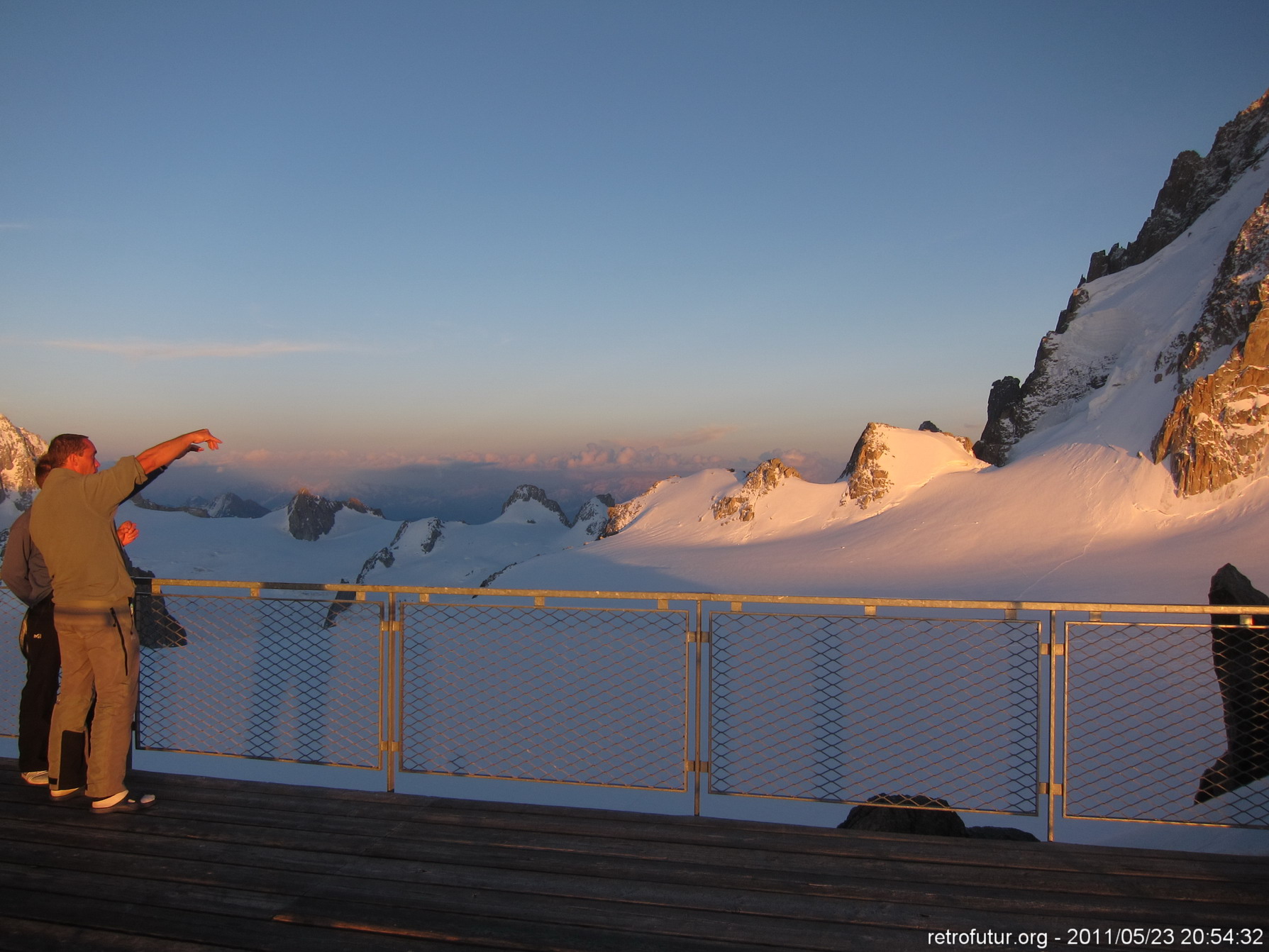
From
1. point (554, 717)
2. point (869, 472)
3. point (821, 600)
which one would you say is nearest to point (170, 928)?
point (821, 600)

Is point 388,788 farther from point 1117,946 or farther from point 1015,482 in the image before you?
point 1015,482

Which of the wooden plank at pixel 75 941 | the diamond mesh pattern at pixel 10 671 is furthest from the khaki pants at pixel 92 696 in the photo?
the diamond mesh pattern at pixel 10 671

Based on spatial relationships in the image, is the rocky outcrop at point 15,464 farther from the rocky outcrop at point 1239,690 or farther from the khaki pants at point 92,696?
the rocky outcrop at point 1239,690

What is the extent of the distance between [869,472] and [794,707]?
24.5 meters

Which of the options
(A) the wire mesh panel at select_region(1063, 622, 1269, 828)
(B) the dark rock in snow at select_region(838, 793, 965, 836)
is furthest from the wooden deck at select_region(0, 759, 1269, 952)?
(B) the dark rock in snow at select_region(838, 793, 965, 836)

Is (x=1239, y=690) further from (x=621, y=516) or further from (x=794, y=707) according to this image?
(x=621, y=516)

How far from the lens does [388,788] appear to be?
3.77 m

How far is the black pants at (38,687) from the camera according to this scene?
11.9 ft

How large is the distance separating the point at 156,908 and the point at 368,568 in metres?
67.6

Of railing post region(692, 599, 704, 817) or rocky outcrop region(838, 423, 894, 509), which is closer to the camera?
railing post region(692, 599, 704, 817)

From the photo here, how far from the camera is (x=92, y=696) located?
3480 millimetres

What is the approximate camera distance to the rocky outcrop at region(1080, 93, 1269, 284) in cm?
4088

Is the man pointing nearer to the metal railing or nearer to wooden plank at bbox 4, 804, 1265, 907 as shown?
wooden plank at bbox 4, 804, 1265, 907

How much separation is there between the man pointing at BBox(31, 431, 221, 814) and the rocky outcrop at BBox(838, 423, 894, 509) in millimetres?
37372
